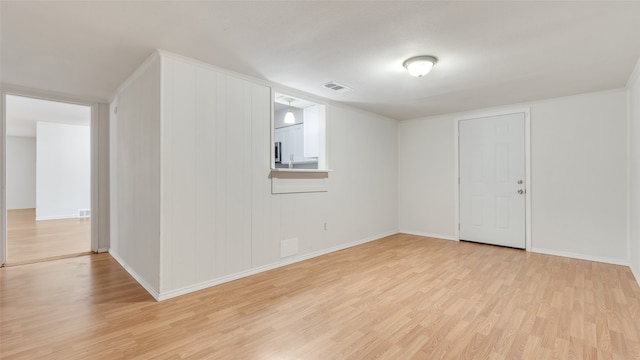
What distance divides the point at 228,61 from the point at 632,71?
14.2 feet

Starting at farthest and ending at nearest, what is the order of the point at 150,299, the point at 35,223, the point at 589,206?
the point at 35,223 → the point at 589,206 → the point at 150,299

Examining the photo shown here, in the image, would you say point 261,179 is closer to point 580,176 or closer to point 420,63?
point 420,63

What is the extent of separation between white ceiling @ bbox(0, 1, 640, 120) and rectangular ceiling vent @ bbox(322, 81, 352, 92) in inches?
3.8

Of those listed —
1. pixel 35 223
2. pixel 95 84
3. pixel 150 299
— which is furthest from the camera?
pixel 35 223

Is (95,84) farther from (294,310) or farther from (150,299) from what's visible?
(294,310)

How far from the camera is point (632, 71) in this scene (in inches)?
124

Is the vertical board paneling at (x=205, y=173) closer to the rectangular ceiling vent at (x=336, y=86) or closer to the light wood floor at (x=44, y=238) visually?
the rectangular ceiling vent at (x=336, y=86)

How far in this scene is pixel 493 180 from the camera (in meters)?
4.79

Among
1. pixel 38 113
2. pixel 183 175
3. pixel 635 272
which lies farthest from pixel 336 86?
pixel 38 113

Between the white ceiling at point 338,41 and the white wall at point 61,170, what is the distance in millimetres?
5026

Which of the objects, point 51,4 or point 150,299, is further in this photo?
point 150,299

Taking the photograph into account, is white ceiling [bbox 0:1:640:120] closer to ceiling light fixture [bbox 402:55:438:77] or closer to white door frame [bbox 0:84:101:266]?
ceiling light fixture [bbox 402:55:438:77]

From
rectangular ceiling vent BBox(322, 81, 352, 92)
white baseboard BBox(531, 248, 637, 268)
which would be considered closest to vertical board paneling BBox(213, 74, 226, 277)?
rectangular ceiling vent BBox(322, 81, 352, 92)

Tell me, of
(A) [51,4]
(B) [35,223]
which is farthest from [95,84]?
(B) [35,223]
